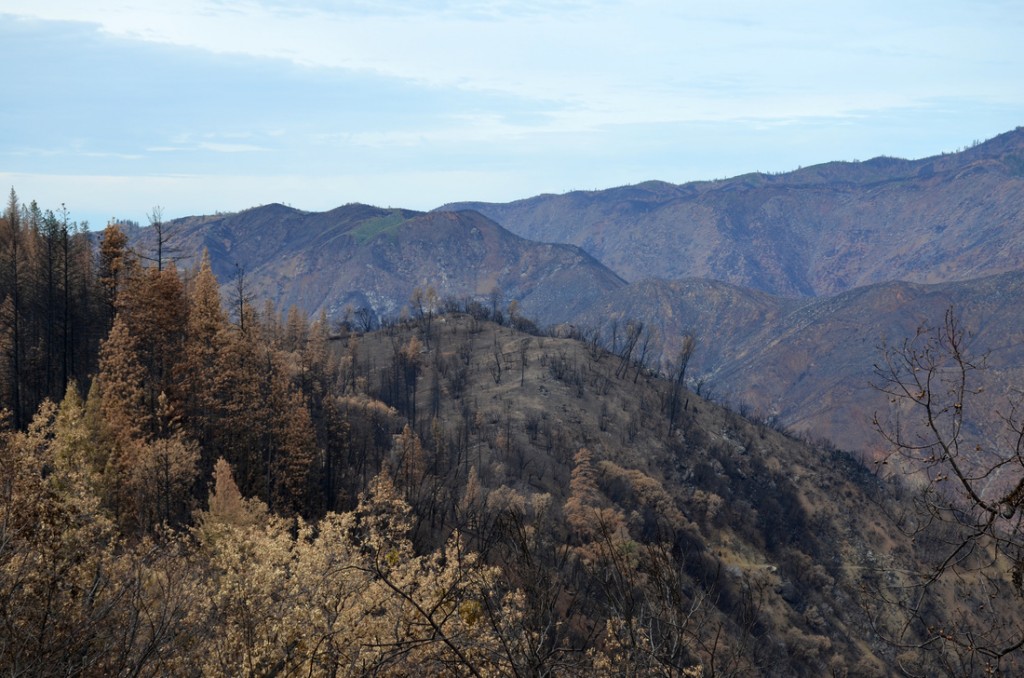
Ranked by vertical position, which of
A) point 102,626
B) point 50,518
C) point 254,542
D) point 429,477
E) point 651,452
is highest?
point 50,518

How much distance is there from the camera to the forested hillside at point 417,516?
431 inches

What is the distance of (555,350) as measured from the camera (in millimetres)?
156250

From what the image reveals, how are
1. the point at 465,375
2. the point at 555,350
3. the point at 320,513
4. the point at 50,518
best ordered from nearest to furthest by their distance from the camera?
1. the point at 50,518
2. the point at 320,513
3. the point at 465,375
4. the point at 555,350

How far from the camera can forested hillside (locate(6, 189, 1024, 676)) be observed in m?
10.9

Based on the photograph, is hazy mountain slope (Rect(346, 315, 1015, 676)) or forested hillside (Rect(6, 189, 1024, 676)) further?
hazy mountain slope (Rect(346, 315, 1015, 676))

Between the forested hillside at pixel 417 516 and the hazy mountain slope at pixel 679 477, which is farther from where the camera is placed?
the hazy mountain slope at pixel 679 477

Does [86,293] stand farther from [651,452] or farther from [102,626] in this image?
[651,452]

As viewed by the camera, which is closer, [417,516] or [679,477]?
[417,516]

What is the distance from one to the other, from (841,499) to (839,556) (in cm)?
1636

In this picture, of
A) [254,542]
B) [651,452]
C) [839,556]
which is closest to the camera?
[254,542]

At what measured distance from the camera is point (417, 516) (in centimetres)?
5797

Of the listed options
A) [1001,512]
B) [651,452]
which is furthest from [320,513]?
[651,452]

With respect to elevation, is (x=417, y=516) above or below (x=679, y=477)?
above

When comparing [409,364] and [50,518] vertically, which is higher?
[50,518]
